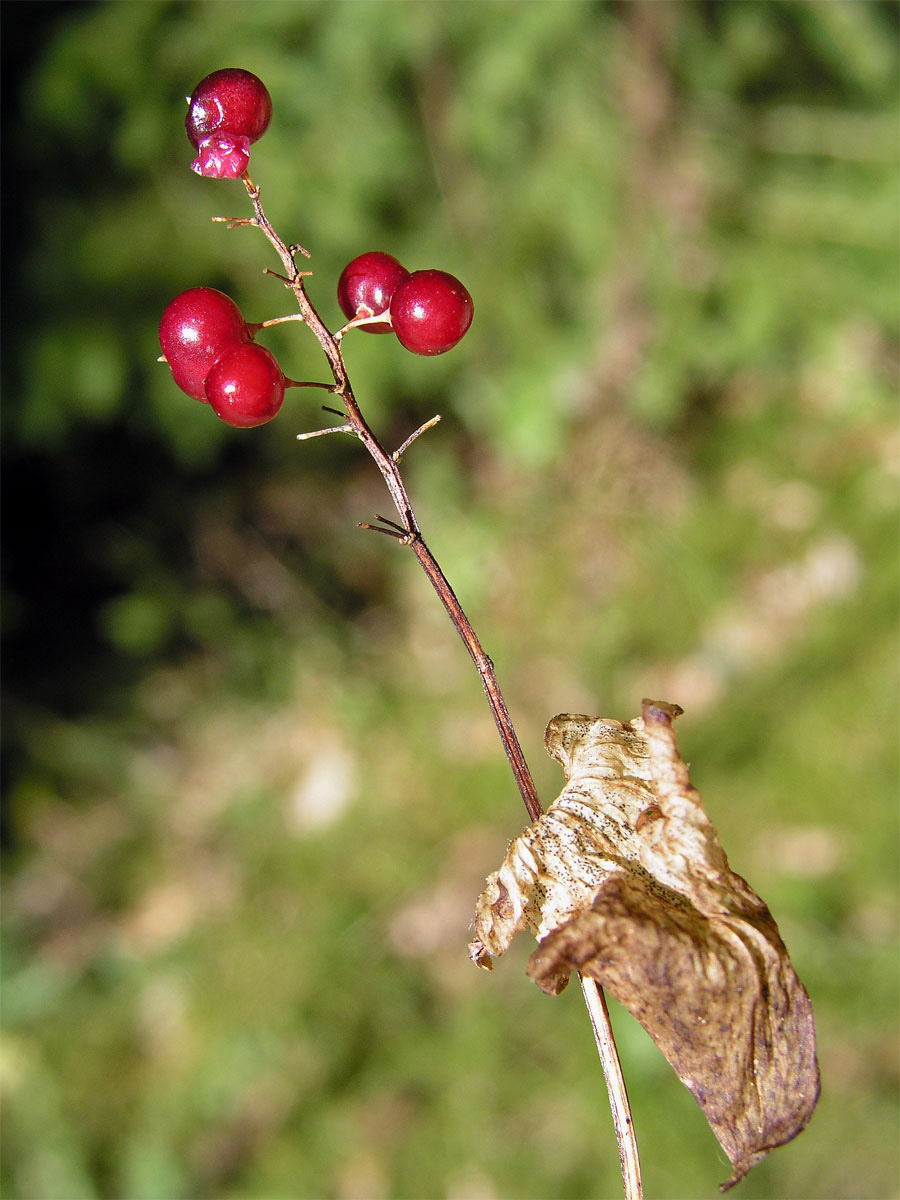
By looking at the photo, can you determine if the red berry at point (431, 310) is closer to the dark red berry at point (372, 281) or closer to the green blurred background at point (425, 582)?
the dark red berry at point (372, 281)

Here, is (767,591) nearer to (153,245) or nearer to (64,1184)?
(153,245)

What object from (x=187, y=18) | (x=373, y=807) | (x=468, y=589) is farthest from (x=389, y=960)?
(x=187, y=18)

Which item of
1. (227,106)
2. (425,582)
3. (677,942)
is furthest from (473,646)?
(425,582)

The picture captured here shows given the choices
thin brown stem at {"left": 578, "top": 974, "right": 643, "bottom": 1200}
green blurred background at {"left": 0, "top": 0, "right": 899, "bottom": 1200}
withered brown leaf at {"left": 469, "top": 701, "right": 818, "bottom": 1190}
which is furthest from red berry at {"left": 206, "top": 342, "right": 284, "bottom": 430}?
green blurred background at {"left": 0, "top": 0, "right": 899, "bottom": 1200}

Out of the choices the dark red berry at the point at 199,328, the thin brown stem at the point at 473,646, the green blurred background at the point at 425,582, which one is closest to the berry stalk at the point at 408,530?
the thin brown stem at the point at 473,646

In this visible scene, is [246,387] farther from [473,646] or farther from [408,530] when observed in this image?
[473,646]

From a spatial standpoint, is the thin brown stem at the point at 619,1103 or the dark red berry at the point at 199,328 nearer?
the thin brown stem at the point at 619,1103

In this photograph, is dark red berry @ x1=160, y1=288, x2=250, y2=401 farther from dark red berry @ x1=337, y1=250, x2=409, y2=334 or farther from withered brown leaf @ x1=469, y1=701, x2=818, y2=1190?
withered brown leaf @ x1=469, y1=701, x2=818, y2=1190
